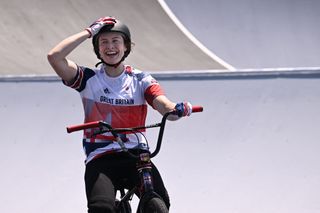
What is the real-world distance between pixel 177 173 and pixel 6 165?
163 centimetres

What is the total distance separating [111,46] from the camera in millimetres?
4664

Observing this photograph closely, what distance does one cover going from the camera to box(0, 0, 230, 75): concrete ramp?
538 inches

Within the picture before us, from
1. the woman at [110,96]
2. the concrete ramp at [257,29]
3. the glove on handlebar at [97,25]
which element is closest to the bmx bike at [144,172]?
the woman at [110,96]

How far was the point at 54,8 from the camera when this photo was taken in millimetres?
14859

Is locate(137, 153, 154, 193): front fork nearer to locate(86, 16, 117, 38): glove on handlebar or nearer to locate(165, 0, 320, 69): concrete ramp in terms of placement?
locate(86, 16, 117, 38): glove on handlebar

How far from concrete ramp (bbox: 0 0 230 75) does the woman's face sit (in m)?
8.40

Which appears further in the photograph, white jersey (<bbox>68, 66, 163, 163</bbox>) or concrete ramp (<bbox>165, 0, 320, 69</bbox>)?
concrete ramp (<bbox>165, 0, 320, 69</bbox>)

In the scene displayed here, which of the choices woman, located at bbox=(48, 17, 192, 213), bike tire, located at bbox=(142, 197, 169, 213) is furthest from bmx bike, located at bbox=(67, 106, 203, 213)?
woman, located at bbox=(48, 17, 192, 213)

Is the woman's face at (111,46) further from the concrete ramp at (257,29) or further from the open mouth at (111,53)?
the concrete ramp at (257,29)

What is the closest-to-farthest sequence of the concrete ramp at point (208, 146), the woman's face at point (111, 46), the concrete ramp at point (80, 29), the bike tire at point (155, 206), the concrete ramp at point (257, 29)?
1. the bike tire at point (155, 206)
2. the woman's face at point (111, 46)
3. the concrete ramp at point (208, 146)
4. the concrete ramp at point (80, 29)
5. the concrete ramp at point (257, 29)

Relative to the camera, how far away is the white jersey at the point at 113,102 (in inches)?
183

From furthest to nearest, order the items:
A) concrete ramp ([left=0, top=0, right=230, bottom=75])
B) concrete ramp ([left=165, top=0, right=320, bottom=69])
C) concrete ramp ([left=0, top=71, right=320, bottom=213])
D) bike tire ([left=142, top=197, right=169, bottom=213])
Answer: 1. concrete ramp ([left=165, top=0, right=320, bottom=69])
2. concrete ramp ([left=0, top=0, right=230, bottom=75])
3. concrete ramp ([left=0, top=71, right=320, bottom=213])
4. bike tire ([left=142, top=197, right=169, bottom=213])

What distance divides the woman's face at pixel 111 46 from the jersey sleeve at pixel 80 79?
0.50 ft

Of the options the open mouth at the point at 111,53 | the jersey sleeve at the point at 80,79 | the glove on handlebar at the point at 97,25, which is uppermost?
the glove on handlebar at the point at 97,25
